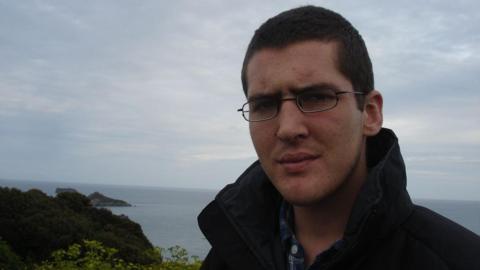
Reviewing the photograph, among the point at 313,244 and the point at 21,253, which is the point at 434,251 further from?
the point at 21,253

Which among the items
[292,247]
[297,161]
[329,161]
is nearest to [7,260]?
[292,247]

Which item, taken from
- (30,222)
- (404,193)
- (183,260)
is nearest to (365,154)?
(404,193)

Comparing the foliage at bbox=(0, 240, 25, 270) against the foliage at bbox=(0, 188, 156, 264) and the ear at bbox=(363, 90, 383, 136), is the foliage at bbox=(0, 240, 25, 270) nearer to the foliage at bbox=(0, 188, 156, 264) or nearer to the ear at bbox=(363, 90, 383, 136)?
the foliage at bbox=(0, 188, 156, 264)

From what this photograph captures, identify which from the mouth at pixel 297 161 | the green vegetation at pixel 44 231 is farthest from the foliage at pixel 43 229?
the mouth at pixel 297 161

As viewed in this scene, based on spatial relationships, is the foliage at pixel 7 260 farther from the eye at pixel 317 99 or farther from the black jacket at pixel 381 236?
the eye at pixel 317 99

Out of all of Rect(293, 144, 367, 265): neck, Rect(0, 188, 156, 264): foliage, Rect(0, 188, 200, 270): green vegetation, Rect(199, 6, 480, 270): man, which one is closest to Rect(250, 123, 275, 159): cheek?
Rect(199, 6, 480, 270): man

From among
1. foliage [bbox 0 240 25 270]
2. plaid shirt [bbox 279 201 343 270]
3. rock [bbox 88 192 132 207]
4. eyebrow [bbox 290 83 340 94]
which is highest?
eyebrow [bbox 290 83 340 94]

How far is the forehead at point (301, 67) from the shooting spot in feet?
7.55

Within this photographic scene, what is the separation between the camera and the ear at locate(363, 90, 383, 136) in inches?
96.9

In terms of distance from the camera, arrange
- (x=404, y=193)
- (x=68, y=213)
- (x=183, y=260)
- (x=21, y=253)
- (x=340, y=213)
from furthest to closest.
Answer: (x=68, y=213)
(x=21, y=253)
(x=183, y=260)
(x=340, y=213)
(x=404, y=193)

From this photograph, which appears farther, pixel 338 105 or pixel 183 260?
pixel 183 260

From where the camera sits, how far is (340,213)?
2.43 m

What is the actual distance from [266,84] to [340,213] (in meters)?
0.76

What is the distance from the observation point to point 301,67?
7.54 ft
